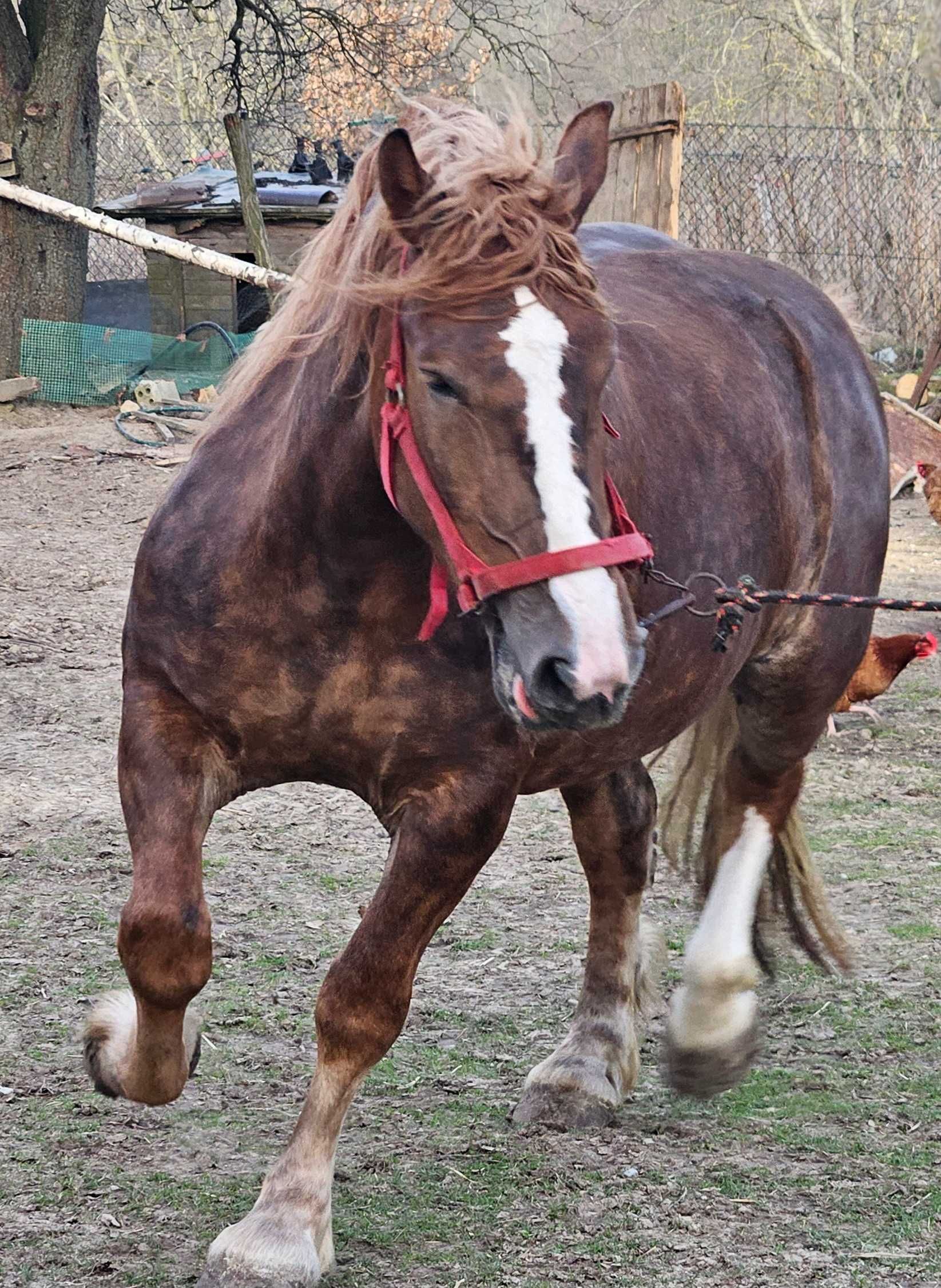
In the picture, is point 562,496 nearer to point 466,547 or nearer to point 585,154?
point 466,547

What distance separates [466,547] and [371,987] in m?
0.78

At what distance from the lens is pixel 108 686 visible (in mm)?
5832

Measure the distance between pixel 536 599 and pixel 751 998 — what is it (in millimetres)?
1610

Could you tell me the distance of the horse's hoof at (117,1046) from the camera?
246cm

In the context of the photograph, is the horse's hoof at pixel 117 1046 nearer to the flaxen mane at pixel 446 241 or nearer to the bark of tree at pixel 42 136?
the flaxen mane at pixel 446 241

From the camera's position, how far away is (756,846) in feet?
11.2

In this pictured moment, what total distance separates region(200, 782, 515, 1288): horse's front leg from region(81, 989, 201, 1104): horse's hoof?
25 cm

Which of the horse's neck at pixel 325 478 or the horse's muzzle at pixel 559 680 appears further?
the horse's neck at pixel 325 478

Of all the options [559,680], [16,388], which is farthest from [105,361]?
[559,680]

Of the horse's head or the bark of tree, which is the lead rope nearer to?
the horse's head

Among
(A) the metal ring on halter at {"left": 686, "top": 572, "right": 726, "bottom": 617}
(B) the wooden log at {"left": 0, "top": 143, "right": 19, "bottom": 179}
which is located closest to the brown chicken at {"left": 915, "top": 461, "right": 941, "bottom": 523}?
(A) the metal ring on halter at {"left": 686, "top": 572, "right": 726, "bottom": 617}

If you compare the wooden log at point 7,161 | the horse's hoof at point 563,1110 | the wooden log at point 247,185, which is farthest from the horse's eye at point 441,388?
the wooden log at point 7,161

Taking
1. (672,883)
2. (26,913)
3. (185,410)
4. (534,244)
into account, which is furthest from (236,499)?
(185,410)

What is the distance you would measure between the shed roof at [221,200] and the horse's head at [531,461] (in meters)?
10.7
